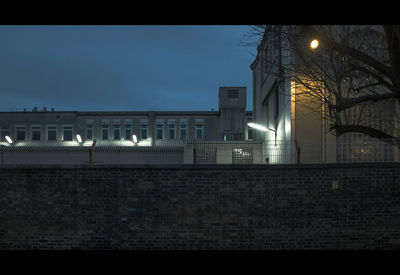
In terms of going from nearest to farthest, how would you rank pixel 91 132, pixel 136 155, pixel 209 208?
pixel 209 208
pixel 136 155
pixel 91 132

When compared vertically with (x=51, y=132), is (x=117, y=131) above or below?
above

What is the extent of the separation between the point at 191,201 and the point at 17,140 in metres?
32.6

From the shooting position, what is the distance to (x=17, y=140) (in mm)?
36031

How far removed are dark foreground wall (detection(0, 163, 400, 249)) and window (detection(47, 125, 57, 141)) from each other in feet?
92.9

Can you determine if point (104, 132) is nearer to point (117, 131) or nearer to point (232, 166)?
point (117, 131)

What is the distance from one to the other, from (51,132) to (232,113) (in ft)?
61.3

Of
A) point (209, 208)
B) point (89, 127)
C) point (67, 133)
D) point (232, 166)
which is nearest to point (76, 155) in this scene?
point (209, 208)

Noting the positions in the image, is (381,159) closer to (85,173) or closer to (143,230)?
(143,230)

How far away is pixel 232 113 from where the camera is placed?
1407 inches

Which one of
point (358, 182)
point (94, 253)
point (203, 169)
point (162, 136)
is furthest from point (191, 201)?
point (162, 136)

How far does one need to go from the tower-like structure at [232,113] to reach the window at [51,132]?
16942mm

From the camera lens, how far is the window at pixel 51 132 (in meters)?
36.0

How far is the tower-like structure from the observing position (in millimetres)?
35719

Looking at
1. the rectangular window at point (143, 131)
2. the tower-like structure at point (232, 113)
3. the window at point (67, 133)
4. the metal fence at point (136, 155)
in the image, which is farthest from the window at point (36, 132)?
the metal fence at point (136, 155)
